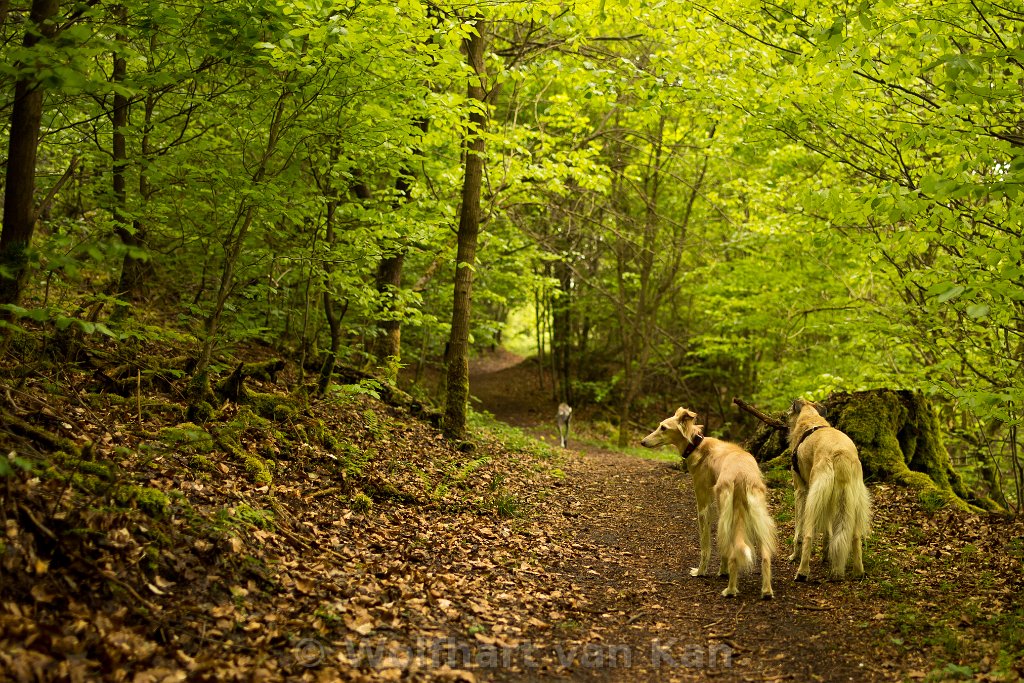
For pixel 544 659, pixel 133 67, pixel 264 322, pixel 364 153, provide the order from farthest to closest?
pixel 264 322 → pixel 364 153 → pixel 133 67 → pixel 544 659

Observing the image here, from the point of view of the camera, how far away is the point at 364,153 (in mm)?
8133

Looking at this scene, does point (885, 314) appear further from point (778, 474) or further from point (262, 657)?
point (262, 657)

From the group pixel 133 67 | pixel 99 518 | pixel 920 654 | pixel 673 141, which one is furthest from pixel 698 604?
pixel 673 141

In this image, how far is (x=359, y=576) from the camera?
4902mm

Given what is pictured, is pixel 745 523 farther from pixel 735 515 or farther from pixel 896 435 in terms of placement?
pixel 896 435

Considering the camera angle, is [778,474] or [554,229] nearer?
[778,474]

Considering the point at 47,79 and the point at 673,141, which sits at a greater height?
the point at 673,141

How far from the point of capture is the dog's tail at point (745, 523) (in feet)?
18.4

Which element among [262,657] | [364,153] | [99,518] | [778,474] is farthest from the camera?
[778,474]

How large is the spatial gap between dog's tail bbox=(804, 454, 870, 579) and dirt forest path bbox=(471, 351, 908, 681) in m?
0.33

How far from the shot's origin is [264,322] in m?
11.4

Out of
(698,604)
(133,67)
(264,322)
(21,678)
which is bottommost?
(698,604)

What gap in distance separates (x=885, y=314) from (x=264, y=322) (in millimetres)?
11346

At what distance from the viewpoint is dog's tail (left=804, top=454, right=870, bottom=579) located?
19.2ft
